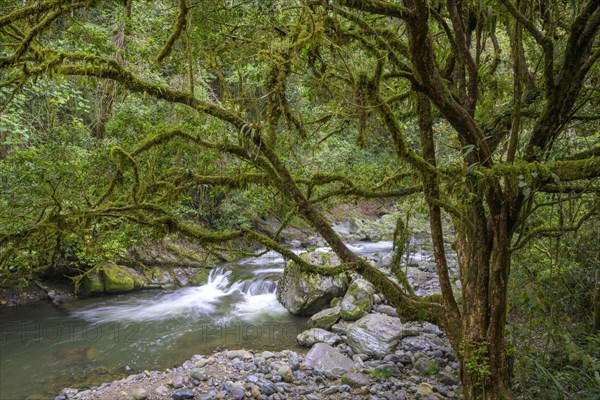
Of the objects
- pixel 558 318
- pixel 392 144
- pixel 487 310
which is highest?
pixel 392 144

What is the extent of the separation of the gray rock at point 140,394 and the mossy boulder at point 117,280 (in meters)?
5.16

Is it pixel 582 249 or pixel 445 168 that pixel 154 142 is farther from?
pixel 582 249

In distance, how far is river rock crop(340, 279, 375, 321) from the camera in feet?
24.9

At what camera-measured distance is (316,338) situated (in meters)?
6.93

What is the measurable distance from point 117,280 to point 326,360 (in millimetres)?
6453

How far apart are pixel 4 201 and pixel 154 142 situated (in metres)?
2.71

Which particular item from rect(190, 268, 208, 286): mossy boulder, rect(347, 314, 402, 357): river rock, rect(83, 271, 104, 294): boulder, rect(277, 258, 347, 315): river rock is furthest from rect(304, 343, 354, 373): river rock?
rect(83, 271, 104, 294): boulder

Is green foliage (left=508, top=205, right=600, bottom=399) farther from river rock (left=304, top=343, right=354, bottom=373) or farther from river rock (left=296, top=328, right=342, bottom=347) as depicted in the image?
river rock (left=296, top=328, right=342, bottom=347)

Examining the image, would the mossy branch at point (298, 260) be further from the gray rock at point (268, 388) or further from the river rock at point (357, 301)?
the river rock at point (357, 301)

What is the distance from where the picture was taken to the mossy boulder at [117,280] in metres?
9.66

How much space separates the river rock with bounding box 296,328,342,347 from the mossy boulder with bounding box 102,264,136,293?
527 centimetres

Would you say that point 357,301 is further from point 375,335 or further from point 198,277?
point 198,277

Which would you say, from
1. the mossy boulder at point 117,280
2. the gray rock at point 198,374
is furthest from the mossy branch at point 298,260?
the mossy boulder at point 117,280

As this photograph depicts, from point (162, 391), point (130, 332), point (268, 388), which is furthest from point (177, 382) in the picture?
point (130, 332)
